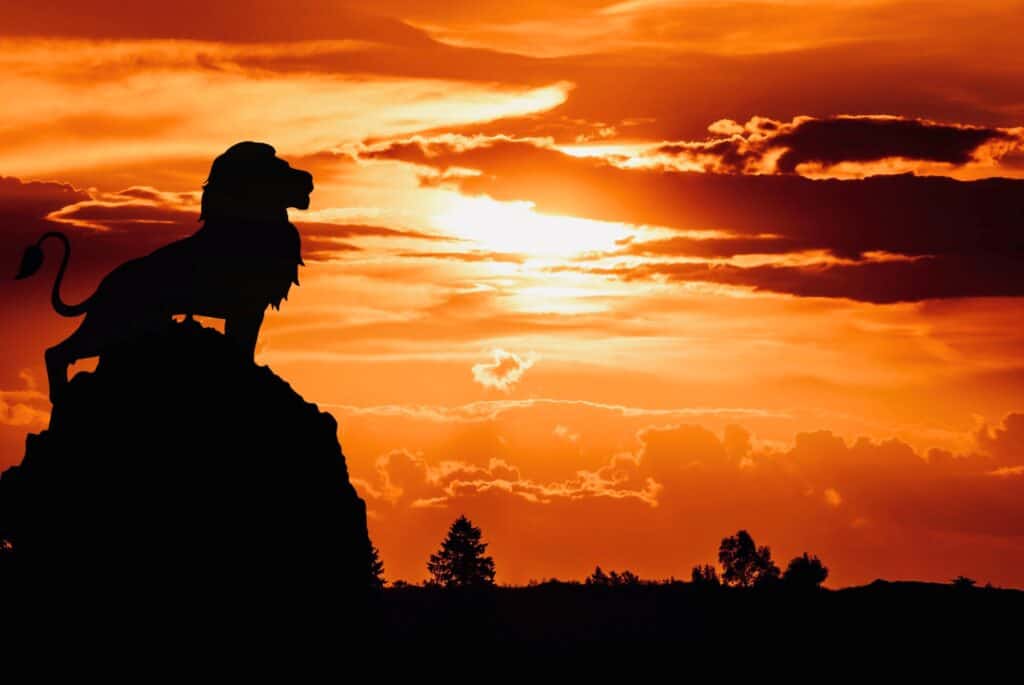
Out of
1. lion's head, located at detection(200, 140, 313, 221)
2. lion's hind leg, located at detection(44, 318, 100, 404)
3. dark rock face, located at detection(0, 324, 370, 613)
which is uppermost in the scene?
lion's head, located at detection(200, 140, 313, 221)

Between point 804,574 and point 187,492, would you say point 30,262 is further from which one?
point 804,574

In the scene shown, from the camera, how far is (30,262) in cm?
3397

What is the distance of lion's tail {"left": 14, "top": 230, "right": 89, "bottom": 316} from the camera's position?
33906 millimetres

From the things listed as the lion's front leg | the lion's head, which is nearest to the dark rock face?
the lion's front leg

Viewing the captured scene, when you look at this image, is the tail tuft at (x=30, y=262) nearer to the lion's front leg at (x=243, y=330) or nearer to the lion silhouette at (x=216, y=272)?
the lion silhouette at (x=216, y=272)

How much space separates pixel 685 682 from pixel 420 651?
21.6 ft

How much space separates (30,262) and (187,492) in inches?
225

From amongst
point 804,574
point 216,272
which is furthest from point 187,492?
point 804,574

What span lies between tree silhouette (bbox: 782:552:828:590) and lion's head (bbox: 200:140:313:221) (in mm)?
22009

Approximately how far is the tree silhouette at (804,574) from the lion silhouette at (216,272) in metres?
21.9

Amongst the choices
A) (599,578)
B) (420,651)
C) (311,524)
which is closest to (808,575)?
(599,578)

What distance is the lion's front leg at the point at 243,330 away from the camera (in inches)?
1339

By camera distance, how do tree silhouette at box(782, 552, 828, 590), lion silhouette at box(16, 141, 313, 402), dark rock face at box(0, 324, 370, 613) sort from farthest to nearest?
1. tree silhouette at box(782, 552, 828, 590)
2. lion silhouette at box(16, 141, 313, 402)
3. dark rock face at box(0, 324, 370, 613)

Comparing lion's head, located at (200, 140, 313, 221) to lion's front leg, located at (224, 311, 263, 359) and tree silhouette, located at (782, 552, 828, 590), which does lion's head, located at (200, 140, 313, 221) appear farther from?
tree silhouette, located at (782, 552, 828, 590)
